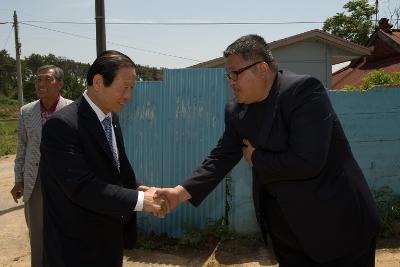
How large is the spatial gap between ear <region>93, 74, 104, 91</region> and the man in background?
1.89 m

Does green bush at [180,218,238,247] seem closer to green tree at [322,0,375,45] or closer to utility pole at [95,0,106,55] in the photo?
utility pole at [95,0,106,55]

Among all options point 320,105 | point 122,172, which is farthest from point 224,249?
point 320,105

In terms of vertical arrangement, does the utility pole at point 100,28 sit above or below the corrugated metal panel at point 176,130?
above

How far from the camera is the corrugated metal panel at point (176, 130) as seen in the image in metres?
5.34

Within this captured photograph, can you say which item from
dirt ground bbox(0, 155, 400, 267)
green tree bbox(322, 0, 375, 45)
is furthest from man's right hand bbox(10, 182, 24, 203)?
green tree bbox(322, 0, 375, 45)

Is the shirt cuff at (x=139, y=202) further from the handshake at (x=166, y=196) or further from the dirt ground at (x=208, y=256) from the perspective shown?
the dirt ground at (x=208, y=256)

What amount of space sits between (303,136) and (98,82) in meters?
1.13

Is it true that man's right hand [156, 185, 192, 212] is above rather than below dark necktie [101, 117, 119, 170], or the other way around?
below

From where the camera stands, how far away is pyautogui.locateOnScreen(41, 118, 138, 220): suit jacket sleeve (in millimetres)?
2273

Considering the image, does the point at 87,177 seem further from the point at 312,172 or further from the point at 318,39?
the point at 318,39

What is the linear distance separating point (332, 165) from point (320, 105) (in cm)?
33

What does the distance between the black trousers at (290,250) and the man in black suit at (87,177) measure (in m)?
0.80

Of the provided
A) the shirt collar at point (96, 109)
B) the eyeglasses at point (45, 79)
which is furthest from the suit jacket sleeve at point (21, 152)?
the shirt collar at point (96, 109)

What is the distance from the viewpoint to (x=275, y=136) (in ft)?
8.07
